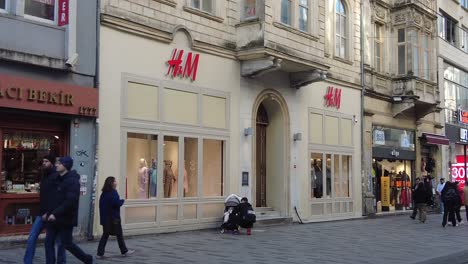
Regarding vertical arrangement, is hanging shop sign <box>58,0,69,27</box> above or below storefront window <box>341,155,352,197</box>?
above

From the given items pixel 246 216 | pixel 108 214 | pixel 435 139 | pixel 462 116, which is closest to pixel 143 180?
pixel 246 216

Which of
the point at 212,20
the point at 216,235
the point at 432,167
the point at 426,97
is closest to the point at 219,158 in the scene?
the point at 216,235

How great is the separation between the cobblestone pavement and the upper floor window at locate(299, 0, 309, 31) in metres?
6.65

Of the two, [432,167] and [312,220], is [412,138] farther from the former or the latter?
[312,220]

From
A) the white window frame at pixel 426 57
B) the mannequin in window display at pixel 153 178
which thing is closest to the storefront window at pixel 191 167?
the mannequin in window display at pixel 153 178

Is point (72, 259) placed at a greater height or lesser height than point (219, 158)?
lesser

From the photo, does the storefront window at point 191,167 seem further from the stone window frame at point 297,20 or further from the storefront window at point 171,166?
the stone window frame at point 297,20

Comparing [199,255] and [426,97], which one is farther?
[426,97]

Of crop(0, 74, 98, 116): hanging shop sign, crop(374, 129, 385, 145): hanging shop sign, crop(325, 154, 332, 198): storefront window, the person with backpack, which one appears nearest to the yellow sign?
crop(374, 129, 385, 145): hanging shop sign

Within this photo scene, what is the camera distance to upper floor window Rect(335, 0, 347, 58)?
2273 cm

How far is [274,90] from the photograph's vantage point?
19.2 metres

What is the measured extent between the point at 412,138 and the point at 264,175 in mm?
10650

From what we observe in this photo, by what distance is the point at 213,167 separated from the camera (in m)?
17.0

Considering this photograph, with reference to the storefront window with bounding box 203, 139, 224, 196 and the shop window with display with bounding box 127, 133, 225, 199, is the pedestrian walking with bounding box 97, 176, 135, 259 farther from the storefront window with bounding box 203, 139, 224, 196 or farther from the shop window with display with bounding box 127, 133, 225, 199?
the storefront window with bounding box 203, 139, 224, 196
